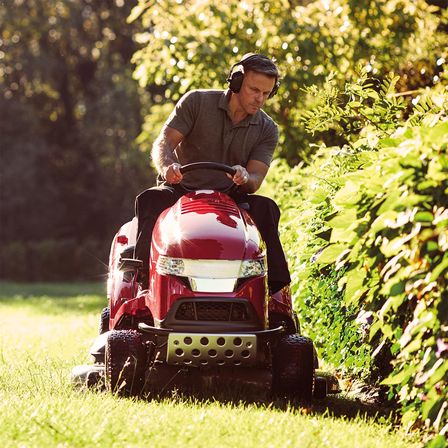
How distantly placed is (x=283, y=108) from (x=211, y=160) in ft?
20.6

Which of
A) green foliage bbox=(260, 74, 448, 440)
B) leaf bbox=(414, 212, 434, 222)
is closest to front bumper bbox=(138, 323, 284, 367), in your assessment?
green foliage bbox=(260, 74, 448, 440)

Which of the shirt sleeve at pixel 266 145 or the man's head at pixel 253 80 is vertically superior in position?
the man's head at pixel 253 80

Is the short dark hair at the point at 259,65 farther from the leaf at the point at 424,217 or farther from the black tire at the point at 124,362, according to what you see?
the leaf at the point at 424,217

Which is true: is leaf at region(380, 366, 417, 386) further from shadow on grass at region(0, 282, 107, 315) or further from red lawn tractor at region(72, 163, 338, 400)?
shadow on grass at region(0, 282, 107, 315)

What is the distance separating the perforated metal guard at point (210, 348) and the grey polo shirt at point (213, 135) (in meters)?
1.22

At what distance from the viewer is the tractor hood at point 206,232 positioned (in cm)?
534

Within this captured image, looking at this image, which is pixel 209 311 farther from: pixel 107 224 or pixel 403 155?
pixel 107 224

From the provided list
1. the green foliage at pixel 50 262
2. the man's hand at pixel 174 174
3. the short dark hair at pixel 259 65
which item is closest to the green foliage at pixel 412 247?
the man's hand at pixel 174 174

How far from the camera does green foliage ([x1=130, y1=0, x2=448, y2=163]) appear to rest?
12.1 m

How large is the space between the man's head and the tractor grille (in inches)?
52.2

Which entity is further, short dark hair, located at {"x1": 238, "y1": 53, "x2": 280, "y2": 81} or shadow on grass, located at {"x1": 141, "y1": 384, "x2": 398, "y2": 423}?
short dark hair, located at {"x1": 238, "y1": 53, "x2": 280, "y2": 81}

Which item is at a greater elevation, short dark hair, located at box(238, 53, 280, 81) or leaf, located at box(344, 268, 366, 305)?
short dark hair, located at box(238, 53, 280, 81)

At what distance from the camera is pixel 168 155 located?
6031 millimetres

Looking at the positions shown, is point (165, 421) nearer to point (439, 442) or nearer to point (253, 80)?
point (439, 442)
